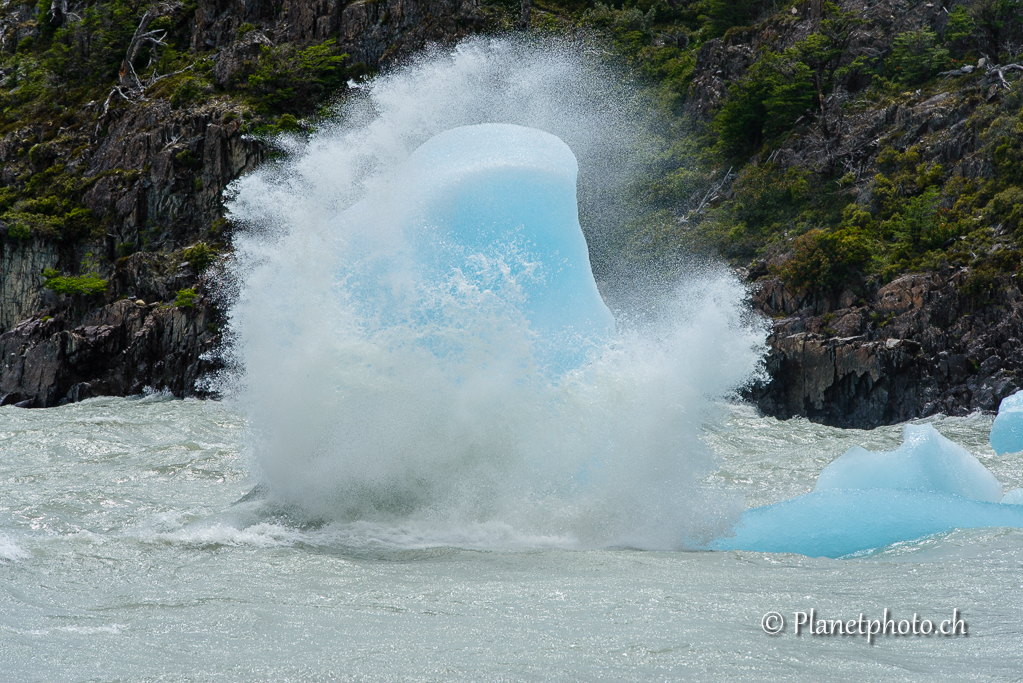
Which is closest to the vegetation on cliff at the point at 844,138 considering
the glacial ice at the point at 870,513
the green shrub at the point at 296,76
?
the green shrub at the point at 296,76

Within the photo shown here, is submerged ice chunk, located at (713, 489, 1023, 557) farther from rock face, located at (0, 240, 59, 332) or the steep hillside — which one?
rock face, located at (0, 240, 59, 332)

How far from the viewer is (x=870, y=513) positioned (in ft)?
24.9

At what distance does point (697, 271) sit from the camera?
29797 millimetres

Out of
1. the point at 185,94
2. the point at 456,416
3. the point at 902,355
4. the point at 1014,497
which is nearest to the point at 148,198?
the point at 185,94

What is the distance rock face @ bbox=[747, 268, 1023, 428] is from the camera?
21469 millimetres

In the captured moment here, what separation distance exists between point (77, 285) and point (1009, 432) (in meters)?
30.5

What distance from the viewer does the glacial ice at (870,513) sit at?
7312mm

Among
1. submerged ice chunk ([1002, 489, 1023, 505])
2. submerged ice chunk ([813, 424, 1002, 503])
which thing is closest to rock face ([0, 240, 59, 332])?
submerged ice chunk ([813, 424, 1002, 503])

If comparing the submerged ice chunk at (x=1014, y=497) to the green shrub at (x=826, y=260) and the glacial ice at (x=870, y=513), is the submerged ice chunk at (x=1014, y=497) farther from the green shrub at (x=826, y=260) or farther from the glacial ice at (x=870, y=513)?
the green shrub at (x=826, y=260)

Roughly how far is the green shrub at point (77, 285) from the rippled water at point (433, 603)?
25.8 m

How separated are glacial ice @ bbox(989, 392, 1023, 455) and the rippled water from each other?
745cm

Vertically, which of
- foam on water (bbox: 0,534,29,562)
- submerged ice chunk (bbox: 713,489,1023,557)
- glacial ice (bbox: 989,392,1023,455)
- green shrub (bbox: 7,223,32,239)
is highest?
green shrub (bbox: 7,223,32,239)

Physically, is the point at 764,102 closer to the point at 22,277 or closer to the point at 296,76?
the point at 296,76

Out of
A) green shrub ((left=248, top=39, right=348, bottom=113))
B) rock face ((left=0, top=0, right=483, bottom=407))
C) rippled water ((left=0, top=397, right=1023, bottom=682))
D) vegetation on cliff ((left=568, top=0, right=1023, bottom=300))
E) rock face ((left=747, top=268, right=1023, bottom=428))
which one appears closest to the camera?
rippled water ((left=0, top=397, right=1023, bottom=682))
